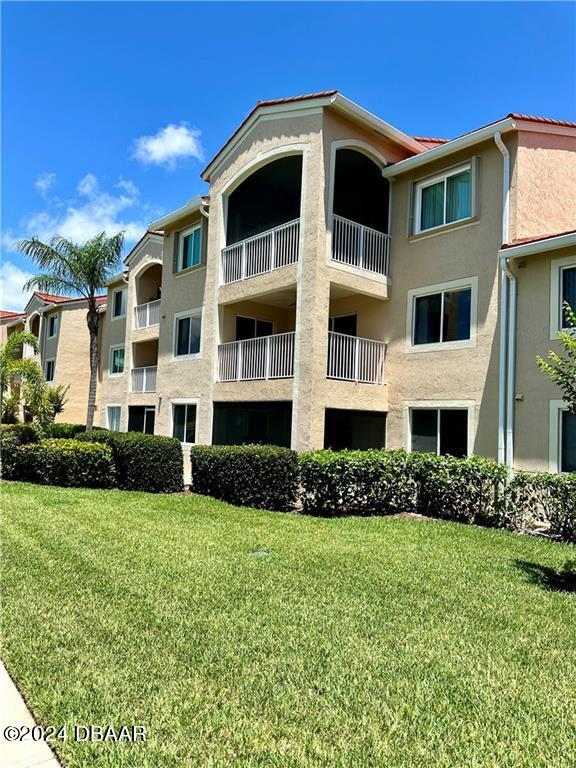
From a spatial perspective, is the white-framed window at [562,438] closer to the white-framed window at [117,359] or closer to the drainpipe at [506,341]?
the drainpipe at [506,341]

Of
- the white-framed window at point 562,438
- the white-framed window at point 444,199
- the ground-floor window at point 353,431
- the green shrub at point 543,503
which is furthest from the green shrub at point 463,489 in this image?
the white-framed window at point 444,199

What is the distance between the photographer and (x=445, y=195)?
48.1ft

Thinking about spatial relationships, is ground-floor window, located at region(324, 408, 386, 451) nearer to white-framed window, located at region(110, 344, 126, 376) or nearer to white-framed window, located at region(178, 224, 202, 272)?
white-framed window, located at region(178, 224, 202, 272)

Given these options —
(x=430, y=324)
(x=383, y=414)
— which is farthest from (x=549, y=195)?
(x=383, y=414)

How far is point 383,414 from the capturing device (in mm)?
15461

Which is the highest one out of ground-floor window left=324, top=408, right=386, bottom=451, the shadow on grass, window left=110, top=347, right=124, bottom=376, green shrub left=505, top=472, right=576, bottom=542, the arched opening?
the arched opening

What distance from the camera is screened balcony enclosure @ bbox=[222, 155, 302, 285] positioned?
1566 cm

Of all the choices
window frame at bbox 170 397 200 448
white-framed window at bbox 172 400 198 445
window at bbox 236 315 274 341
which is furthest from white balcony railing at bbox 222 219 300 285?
white-framed window at bbox 172 400 198 445

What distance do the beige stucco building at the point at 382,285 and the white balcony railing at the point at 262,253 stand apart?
60 millimetres

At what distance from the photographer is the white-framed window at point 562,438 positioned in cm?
1170

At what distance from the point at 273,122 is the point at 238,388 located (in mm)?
7840

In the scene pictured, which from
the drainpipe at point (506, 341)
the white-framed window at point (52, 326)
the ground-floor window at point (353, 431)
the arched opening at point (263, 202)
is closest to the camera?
the drainpipe at point (506, 341)

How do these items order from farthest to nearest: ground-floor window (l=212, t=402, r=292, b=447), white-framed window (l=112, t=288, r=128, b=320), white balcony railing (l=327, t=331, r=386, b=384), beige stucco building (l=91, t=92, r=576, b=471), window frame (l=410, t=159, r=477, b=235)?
white-framed window (l=112, t=288, r=128, b=320) → ground-floor window (l=212, t=402, r=292, b=447) → white balcony railing (l=327, t=331, r=386, b=384) → window frame (l=410, t=159, r=477, b=235) → beige stucco building (l=91, t=92, r=576, b=471)

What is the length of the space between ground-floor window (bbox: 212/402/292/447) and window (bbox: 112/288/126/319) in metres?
12.9
